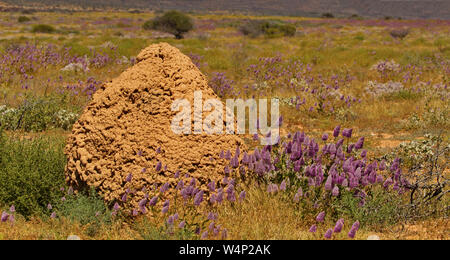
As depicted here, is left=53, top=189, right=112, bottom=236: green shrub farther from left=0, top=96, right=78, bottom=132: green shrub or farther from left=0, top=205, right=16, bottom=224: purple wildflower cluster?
left=0, top=96, right=78, bottom=132: green shrub

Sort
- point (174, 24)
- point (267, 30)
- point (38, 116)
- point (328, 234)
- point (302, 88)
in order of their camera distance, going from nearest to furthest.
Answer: point (328, 234) < point (38, 116) < point (302, 88) < point (267, 30) < point (174, 24)

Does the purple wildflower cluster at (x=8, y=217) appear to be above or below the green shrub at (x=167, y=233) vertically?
below

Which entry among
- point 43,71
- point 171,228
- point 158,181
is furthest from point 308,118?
point 43,71

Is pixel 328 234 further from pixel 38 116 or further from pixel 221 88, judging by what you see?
pixel 221 88

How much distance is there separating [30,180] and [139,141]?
1.05m

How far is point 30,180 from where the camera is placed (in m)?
3.81

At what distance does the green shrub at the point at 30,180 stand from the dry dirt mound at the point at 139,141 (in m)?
0.22

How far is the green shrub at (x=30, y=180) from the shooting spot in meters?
3.77

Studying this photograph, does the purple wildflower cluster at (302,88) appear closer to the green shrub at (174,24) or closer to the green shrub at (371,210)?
the green shrub at (371,210)

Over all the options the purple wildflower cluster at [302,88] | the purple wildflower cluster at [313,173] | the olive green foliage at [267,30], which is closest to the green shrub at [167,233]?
the purple wildflower cluster at [313,173]

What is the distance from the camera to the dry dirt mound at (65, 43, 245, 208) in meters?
3.64

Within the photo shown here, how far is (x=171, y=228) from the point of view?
2.95 meters

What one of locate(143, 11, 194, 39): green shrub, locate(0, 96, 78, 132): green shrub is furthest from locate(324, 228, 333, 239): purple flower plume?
locate(143, 11, 194, 39): green shrub

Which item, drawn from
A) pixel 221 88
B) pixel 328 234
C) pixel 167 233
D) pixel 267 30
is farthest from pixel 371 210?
pixel 267 30
